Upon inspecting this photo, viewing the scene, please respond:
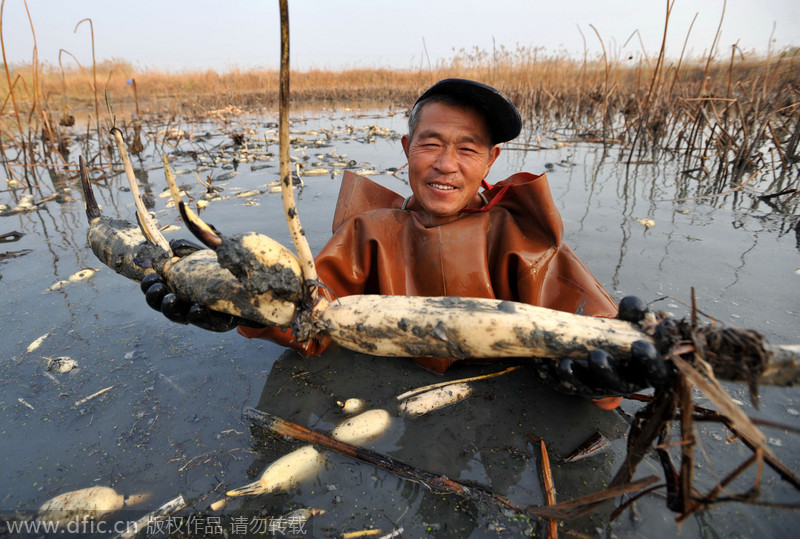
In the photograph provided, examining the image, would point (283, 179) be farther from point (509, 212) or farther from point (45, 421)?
point (45, 421)

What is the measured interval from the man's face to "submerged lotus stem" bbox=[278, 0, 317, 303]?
Answer: 2.44 ft

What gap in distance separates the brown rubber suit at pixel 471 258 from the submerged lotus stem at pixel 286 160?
0.49 m

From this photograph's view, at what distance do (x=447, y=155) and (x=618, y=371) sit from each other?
1167 millimetres

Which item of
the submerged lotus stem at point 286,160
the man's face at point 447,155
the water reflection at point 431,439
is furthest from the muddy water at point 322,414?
the man's face at point 447,155

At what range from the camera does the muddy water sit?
4.30 ft

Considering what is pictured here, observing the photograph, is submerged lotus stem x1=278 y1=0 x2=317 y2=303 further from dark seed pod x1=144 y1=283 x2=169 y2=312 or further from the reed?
the reed

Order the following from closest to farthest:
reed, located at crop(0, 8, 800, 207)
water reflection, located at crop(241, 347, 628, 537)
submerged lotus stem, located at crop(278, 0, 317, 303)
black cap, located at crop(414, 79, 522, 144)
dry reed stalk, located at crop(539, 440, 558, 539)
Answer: submerged lotus stem, located at crop(278, 0, 317, 303) → dry reed stalk, located at crop(539, 440, 558, 539) → water reflection, located at crop(241, 347, 628, 537) → black cap, located at crop(414, 79, 522, 144) → reed, located at crop(0, 8, 800, 207)

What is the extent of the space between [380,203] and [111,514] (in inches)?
70.3

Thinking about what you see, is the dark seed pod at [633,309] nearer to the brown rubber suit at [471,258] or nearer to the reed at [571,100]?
the brown rubber suit at [471,258]

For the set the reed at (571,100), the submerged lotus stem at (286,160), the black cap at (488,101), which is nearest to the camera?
the submerged lotus stem at (286,160)

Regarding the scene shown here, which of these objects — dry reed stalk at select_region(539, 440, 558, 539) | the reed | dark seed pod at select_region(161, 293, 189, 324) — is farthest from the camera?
the reed

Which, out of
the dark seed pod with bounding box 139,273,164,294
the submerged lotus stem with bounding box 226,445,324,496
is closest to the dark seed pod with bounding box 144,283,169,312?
the dark seed pod with bounding box 139,273,164,294

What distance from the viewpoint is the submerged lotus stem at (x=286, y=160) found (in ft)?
3.32

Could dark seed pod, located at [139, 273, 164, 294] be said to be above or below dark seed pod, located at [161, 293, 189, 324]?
above
